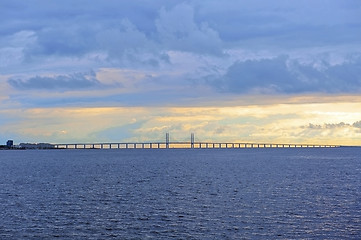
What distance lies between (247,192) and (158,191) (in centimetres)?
1259

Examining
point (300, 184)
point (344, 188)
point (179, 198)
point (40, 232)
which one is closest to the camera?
point (40, 232)

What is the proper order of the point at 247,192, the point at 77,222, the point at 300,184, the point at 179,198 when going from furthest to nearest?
the point at 300,184 → the point at 247,192 → the point at 179,198 → the point at 77,222

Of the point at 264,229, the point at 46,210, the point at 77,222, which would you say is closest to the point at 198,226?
the point at 264,229

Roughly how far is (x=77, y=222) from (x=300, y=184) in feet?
150

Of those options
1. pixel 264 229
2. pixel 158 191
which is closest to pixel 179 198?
pixel 158 191

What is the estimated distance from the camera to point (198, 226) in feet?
149

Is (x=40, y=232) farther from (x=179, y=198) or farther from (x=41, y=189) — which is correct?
(x=41, y=189)

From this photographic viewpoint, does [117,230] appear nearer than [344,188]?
Yes

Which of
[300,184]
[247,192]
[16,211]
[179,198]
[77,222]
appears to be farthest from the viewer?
[300,184]

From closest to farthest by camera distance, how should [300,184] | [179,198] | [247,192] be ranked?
[179,198], [247,192], [300,184]

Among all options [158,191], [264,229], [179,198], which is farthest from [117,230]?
[158,191]

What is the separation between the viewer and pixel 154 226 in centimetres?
4566

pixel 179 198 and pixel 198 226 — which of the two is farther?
pixel 179 198

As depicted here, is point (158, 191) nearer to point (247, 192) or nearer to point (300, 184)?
point (247, 192)
